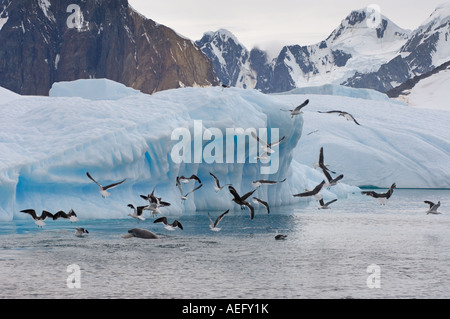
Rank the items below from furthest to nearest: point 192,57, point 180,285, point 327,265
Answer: point 192,57 → point 327,265 → point 180,285

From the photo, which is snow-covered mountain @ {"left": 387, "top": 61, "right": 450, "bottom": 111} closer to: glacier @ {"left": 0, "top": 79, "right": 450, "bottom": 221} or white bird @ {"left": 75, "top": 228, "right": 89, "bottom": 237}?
glacier @ {"left": 0, "top": 79, "right": 450, "bottom": 221}

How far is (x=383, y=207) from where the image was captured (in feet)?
96.3

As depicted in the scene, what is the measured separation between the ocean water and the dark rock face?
118 m

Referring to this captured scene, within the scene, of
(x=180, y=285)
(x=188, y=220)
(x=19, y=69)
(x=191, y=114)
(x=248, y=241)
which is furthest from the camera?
(x=19, y=69)

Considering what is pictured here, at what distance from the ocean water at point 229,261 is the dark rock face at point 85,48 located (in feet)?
387

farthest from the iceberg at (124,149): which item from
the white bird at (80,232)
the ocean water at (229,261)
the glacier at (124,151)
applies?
the white bird at (80,232)

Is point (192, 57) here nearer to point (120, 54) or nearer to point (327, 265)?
point (120, 54)

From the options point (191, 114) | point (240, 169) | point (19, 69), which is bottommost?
point (240, 169)

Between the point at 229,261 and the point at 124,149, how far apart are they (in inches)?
326

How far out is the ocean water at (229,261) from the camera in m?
11.8

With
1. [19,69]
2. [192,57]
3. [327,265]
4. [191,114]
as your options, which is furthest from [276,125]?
[192,57]

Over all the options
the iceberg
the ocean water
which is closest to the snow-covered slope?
the iceberg

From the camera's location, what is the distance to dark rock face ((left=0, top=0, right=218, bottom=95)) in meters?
135
